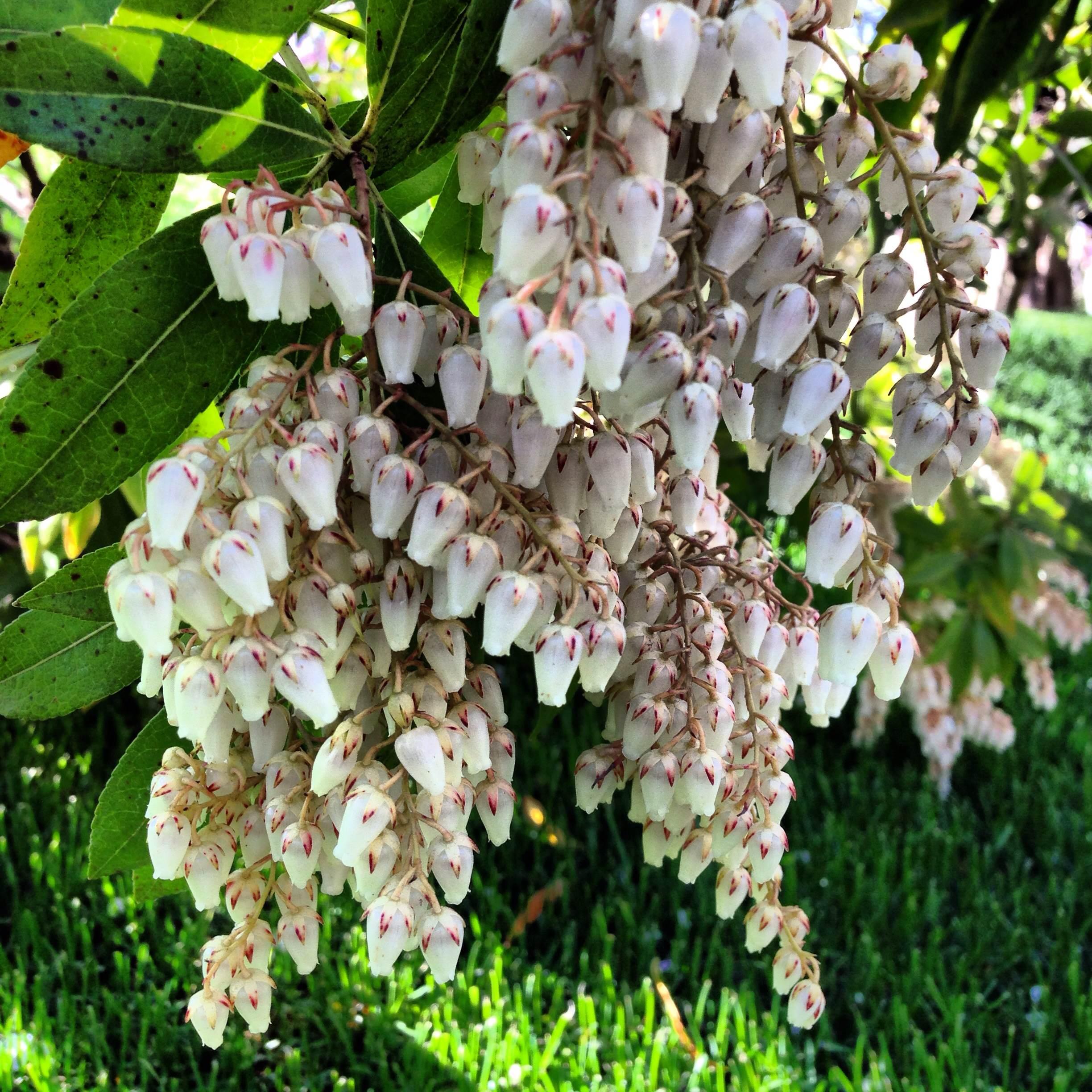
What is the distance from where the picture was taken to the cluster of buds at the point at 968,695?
2467mm

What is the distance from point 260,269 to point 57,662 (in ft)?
1.46

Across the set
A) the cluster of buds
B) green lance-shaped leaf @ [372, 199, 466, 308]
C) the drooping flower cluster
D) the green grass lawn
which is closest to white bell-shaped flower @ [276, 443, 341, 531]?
the drooping flower cluster

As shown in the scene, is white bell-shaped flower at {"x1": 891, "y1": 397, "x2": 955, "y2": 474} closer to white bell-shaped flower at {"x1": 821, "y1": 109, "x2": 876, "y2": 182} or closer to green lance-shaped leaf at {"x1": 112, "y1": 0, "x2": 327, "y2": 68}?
white bell-shaped flower at {"x1": 821, "y1": 109, "x2": 876, "y2": 182}

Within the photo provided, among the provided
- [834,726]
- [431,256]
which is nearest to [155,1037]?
[431,256]

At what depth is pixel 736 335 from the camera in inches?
22.9

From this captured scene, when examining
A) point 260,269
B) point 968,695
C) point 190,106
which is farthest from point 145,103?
point 968,695

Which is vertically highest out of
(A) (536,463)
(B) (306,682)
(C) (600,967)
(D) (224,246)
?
(D) (224,246)

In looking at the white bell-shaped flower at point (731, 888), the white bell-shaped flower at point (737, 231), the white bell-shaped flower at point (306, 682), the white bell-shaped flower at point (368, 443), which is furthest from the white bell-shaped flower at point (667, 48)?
the white bell-shaped flower at point (731, 888)

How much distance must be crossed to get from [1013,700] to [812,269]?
294 cm

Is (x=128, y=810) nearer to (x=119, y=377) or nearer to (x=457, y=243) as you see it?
(x=119, y=377)

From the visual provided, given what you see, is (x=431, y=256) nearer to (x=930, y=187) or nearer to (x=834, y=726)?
(x=930, y=187)

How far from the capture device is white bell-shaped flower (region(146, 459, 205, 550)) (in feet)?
1.71

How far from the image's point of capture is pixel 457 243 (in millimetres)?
872

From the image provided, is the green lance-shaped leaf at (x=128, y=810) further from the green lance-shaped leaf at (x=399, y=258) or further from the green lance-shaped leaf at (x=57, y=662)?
the green lance-shaped leaf at (x=399, y=258)
